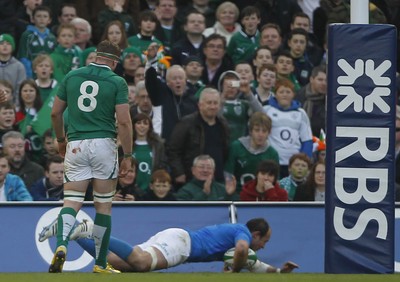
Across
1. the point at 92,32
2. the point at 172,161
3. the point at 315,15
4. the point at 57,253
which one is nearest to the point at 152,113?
the point at 172,161

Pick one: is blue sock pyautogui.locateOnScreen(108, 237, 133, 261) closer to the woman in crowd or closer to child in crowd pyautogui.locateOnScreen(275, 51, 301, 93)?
the woman in crowd

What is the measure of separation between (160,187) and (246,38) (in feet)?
15.0

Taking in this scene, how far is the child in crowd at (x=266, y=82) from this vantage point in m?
18.8

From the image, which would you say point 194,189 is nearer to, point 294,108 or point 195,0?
point 294,108

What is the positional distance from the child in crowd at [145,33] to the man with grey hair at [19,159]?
3.40m

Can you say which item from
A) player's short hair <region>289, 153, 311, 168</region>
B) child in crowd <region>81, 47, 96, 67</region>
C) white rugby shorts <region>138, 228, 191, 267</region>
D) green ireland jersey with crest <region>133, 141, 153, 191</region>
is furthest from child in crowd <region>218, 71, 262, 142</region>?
white rugby shorts <region>138, 228, 191, 267</region>

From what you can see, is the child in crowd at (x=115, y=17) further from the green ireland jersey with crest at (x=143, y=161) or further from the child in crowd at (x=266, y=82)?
the green ireland jersey with crest at (x=143, y=161)

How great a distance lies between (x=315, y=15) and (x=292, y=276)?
33.5ft

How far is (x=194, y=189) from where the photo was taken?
16953 millimetres

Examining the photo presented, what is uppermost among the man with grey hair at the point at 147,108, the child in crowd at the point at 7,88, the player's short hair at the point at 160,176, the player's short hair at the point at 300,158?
the child in crowd at the point at 7,88

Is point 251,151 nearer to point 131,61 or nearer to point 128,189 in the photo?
point 128,189

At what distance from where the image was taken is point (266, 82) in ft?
61.8

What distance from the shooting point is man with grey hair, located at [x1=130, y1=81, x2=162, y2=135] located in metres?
18.1

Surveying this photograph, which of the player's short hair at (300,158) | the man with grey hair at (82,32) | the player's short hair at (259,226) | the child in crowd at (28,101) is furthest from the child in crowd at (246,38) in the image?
the player's short hair at (259,226)
